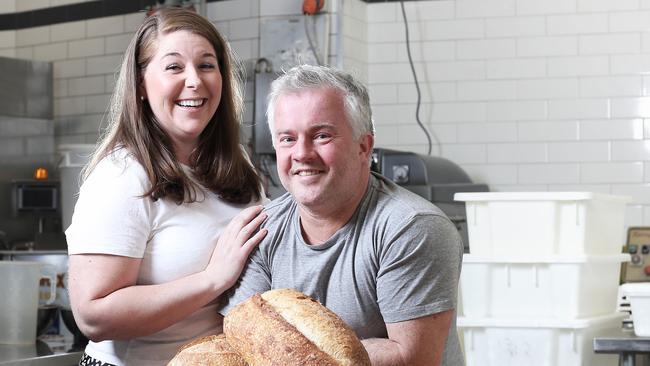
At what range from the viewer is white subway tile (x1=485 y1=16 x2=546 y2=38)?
5238mm

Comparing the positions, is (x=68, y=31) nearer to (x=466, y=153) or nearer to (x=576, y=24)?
(x=466, y=153)

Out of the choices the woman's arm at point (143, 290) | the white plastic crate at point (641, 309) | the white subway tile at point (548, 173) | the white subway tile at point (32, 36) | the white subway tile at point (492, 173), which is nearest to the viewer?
the woman's arm at point (143, 290)

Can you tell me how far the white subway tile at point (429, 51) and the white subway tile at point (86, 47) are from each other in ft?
6.08

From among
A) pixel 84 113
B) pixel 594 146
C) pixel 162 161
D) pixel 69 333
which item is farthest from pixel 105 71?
pixel 162 161

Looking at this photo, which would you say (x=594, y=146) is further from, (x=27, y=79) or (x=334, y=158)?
(x=334, y=158)

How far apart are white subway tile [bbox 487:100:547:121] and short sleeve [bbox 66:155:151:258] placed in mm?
3626

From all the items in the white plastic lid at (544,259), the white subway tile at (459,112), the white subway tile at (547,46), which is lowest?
the white plastic lid at (544,259)

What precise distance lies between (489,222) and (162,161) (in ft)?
5.99

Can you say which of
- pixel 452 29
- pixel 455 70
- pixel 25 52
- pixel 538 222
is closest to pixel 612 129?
pixel 455 70

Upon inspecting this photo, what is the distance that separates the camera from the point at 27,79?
573 centimetres

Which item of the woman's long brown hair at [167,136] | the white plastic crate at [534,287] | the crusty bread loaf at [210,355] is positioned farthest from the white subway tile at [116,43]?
the crusty bread loaf at [210,355]

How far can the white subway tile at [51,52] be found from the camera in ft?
20.2

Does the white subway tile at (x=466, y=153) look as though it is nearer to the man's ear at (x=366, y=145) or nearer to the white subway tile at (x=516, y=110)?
the white subway tile at (x=516, y=110)

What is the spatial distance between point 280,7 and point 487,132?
132cm
